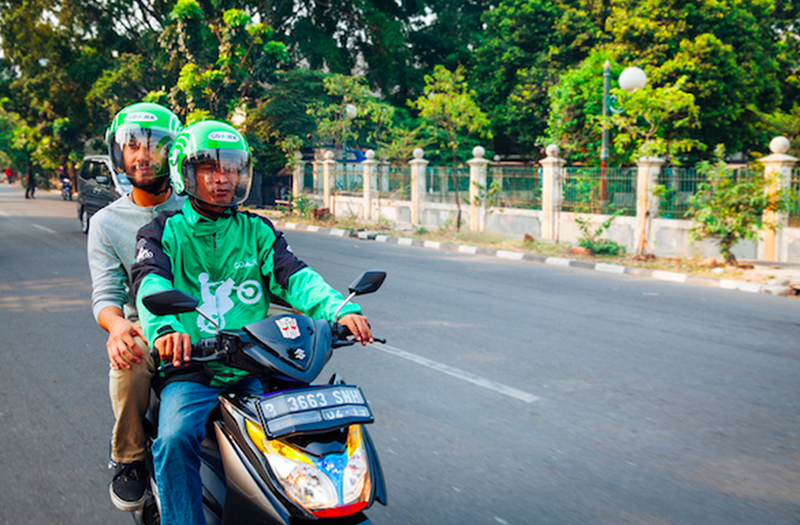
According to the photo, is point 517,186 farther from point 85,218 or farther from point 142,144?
point 142,144

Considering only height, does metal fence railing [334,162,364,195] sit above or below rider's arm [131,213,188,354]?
above

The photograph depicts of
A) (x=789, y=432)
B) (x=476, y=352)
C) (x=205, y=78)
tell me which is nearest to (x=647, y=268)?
(x=476, y=352)

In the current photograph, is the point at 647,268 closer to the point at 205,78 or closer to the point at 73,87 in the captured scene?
the point at 205,78

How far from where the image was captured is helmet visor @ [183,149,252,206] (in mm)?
2600

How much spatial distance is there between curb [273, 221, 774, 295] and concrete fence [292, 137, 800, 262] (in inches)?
63.4

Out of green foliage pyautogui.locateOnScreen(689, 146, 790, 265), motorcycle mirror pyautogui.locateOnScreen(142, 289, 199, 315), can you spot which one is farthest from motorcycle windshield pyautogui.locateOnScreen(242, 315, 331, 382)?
green foliage pyautogui.locateOnScreen(689, 146, 790, 265)

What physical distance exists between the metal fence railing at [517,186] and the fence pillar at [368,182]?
5.10 metres

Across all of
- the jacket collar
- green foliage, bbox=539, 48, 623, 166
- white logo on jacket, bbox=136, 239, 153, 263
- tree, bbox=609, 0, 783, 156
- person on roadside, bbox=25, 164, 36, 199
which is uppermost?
tree, bbox=609, 0, 783, 156

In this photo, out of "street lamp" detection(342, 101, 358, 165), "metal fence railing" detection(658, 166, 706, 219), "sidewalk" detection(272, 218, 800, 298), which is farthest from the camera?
"street lamp" detection(342, 101, 358, 165)

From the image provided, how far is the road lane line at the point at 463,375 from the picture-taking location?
15.7 ft

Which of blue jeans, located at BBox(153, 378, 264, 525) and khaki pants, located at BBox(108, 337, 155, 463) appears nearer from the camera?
blue jeans, located at BBox(153, 378, 264, 525)

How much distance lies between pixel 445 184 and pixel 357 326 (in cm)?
1669

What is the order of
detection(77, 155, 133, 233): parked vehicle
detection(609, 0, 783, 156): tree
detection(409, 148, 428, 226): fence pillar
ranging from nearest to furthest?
detection(77, 155, 133, 233): parked vehicle < detection(409, 148, 428, 226): fence pillar < detection(609, 0, 783, 156): tree

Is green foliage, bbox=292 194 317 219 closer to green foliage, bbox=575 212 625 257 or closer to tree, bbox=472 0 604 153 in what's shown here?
tree, bbox=472 0 604 153
